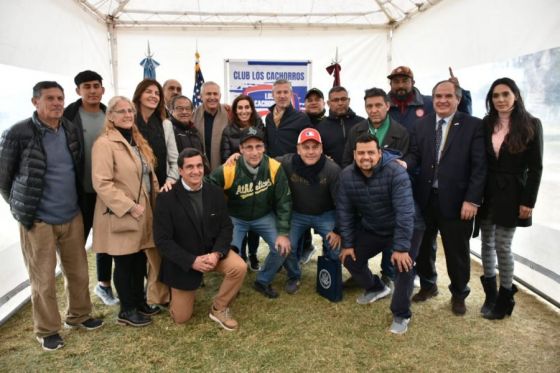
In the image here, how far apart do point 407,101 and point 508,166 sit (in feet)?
3.71

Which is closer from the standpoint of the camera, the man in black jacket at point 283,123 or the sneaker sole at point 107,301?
the sneaker sole at point 107,301

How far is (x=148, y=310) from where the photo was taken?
319cm

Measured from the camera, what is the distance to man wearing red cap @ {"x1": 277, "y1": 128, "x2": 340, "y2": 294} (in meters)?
3.38

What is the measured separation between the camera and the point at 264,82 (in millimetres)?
6133

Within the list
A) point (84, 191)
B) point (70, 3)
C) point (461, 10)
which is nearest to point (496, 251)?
point (461, 10)

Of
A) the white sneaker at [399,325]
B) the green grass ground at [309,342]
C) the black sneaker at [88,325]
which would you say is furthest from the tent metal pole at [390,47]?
the black sneaker at [88,325]

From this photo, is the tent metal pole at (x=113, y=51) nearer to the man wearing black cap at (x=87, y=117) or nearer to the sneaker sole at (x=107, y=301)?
the man wearing black cap at (x=87, y=117)

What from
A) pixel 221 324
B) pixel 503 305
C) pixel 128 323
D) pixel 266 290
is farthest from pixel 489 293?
pixel 128 323

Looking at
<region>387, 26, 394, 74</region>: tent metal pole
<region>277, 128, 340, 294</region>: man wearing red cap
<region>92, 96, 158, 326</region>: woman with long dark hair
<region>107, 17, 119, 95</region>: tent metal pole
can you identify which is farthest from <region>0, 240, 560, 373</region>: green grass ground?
<region>387, 26, 394, 74</region>: tent metal pole

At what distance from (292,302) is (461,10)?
12.4ft

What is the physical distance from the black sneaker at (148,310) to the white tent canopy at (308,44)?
3.81 ft

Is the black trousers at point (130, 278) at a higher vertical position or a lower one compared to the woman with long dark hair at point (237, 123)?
lower

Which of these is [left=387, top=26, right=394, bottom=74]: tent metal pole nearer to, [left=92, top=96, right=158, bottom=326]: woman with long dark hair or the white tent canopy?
the white tent canopy

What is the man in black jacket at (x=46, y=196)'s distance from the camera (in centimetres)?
241
